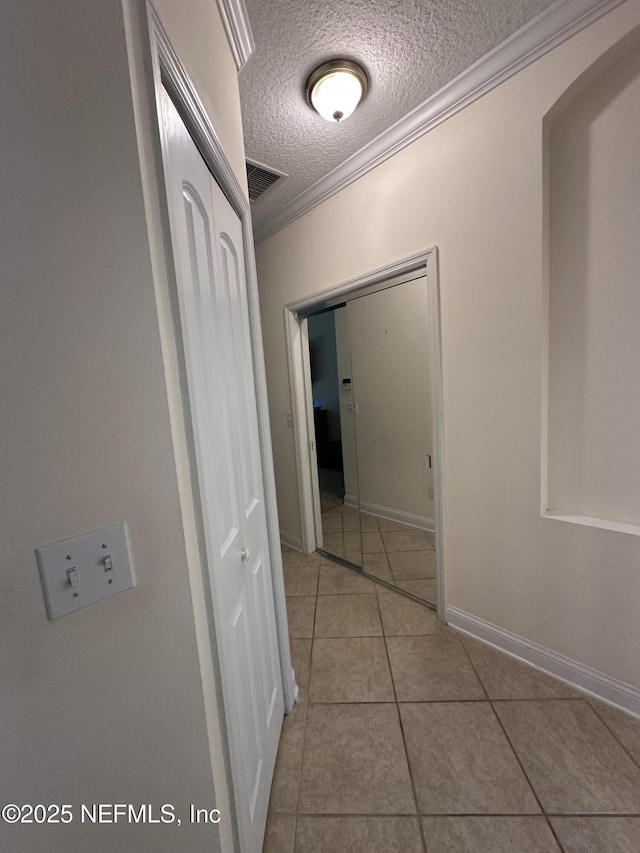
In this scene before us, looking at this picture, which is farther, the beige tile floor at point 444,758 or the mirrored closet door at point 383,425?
the mirrored closet door at point 383,425

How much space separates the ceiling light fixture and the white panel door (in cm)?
77

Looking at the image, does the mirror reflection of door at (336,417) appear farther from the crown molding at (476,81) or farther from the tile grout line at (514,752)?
the tile grout line at (514,752)

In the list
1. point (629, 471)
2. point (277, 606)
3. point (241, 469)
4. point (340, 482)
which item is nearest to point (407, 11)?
point (241, 469)

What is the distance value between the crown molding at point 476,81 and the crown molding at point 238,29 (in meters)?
0.81

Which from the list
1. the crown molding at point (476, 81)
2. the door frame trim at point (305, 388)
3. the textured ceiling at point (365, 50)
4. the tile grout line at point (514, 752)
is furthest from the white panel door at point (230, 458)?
the crown molding at point (476, 81)

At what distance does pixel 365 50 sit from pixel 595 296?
4.37 feet

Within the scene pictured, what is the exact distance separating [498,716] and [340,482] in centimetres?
234

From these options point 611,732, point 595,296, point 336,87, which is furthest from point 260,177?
point 611,732

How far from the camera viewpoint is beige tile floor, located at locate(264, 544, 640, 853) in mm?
977

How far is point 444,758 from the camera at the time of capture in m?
1.17

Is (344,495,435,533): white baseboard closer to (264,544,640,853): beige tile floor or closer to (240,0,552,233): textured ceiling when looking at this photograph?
(264,544,640,853): beige tile floor

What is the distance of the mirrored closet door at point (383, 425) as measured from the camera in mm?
2080

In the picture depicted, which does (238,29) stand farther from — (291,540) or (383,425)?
(291,540)

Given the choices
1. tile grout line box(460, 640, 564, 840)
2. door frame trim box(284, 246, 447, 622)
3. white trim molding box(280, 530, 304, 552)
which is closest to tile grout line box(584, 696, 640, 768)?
tile grout line box(460, 640, 564, 840)
